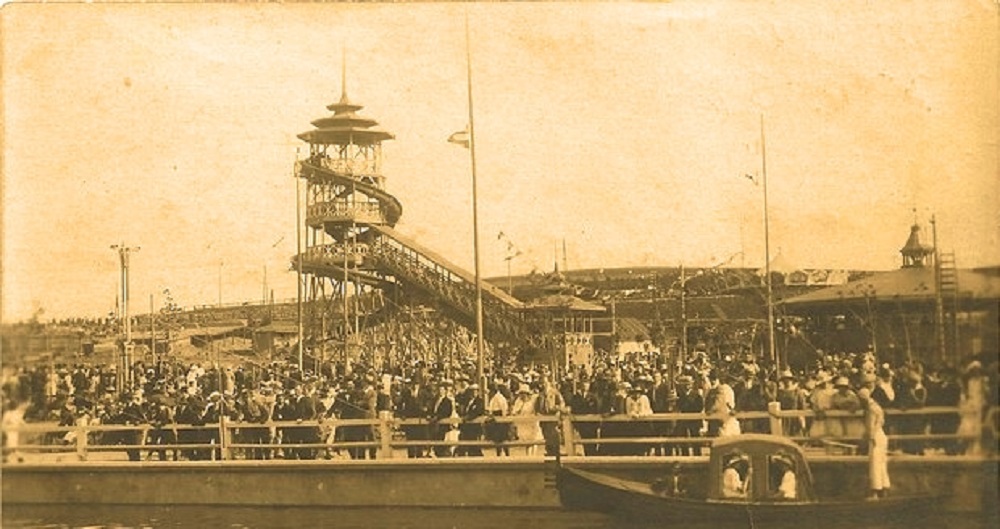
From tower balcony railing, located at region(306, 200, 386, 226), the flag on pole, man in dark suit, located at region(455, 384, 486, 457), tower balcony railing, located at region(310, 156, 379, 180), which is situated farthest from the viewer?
tower balcony railing, located at region(306, 200, 386, 226)

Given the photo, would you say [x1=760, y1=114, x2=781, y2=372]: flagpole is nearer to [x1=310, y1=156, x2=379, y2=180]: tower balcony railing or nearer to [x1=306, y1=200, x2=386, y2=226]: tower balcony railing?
[x1=310, y1=156, x2=379, y2=180]: tower balcony railing

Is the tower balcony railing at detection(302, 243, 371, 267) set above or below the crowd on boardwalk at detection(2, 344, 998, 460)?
above

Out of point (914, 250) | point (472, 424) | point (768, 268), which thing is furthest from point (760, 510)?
point (472, 424)

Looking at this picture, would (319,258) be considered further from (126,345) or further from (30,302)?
(30,302)

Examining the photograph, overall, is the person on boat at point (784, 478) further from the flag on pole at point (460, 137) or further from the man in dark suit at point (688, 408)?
the flag on pole at point (460, 137)

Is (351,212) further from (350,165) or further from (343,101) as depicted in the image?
(343,101)

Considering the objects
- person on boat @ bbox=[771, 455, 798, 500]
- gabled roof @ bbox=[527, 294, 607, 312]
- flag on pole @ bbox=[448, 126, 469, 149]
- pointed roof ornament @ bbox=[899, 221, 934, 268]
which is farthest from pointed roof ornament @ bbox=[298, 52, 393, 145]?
pointed roof ornament @ bbox=[899, 221, 934, 268]

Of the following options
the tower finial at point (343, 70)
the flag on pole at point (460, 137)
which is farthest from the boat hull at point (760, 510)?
the tower finial at point (343, 70)
